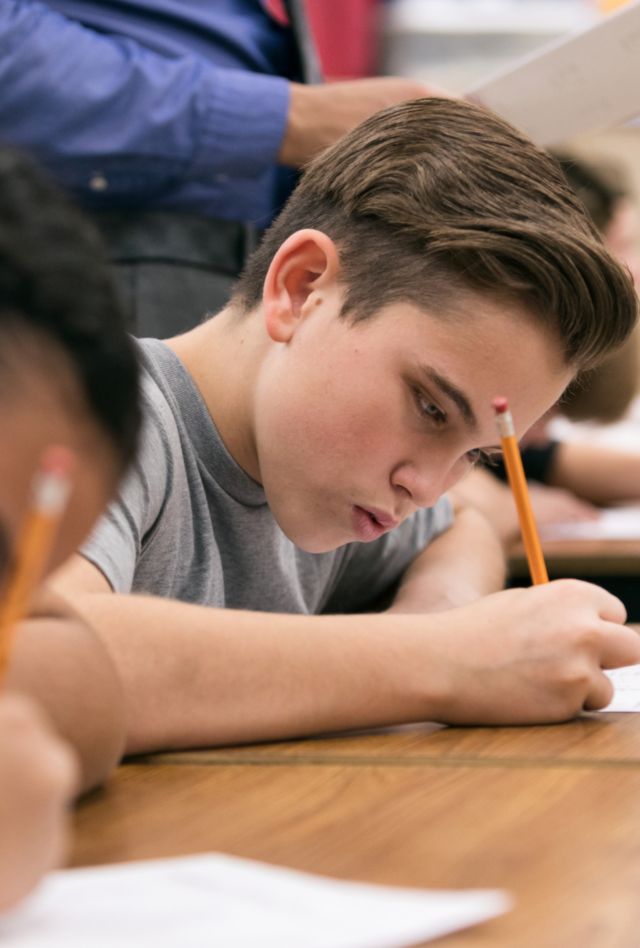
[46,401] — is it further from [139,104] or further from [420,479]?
[139,104]

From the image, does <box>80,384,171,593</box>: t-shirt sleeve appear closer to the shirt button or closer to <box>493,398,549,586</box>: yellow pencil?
<box>493,398,549,586</box>: yellow pencil

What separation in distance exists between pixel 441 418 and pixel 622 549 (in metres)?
0.97

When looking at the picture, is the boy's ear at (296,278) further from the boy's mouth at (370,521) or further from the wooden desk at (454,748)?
the wooden desk at (454,748)

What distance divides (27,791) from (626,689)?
2.32 feet

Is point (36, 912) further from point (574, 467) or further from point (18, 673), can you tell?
point (574, 467)

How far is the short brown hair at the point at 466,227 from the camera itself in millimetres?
1042

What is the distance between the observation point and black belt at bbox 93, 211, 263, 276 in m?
1.57

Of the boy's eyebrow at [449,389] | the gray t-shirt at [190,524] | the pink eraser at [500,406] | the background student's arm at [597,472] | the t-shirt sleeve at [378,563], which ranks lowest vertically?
the background student's arm at [597,472]

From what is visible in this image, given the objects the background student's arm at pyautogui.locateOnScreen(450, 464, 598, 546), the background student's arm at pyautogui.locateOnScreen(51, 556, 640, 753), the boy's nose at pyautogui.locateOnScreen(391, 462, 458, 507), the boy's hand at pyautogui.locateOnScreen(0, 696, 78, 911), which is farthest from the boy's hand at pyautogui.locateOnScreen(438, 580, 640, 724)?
the background student's arm at pyautogui.locateOnScreen(450, 464, 598, 546)

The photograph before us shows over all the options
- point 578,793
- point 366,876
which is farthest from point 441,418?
point 366,876

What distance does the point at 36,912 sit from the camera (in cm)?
52

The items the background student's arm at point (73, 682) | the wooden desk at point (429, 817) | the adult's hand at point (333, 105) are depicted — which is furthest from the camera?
the adult's hand at point (333, 105)

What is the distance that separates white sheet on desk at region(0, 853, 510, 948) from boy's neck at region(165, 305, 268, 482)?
670mm

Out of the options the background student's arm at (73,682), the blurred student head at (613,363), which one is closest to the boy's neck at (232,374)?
the background student's arm at (73,682)
